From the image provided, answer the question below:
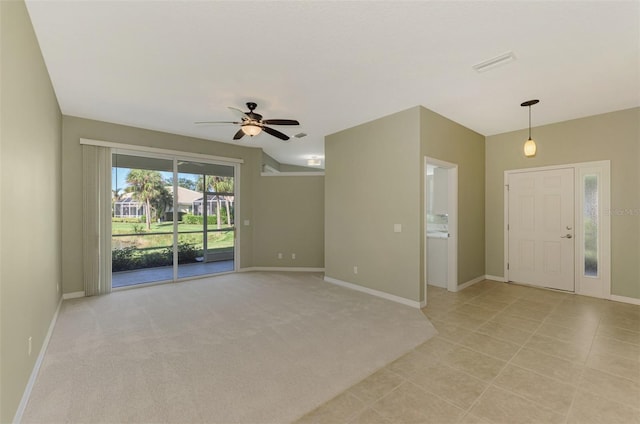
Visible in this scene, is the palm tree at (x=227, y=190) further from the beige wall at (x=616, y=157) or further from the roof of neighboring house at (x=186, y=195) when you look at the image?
the beige wall at (x=616, y=157)

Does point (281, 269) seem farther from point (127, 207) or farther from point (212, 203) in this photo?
point (127, 207)

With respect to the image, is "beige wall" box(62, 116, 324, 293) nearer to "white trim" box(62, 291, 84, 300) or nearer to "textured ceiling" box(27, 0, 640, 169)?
"textured ceiling" box(27, 0, 640, 169)

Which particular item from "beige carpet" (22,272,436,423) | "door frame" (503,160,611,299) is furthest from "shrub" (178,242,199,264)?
"door frame" (503,160,611,299)

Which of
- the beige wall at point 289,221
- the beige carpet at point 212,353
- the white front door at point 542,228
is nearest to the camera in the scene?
the beige carpet at point 212,353

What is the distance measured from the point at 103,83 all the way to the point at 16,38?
1.54m

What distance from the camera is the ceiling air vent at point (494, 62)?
2.69 meters

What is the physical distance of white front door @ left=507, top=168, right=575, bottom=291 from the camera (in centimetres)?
470

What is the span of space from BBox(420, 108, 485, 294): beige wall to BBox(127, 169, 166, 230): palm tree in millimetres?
4825

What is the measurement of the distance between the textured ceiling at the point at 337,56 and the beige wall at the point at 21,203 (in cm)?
43

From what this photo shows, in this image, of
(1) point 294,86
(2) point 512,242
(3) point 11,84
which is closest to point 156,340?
(3) point 11,84

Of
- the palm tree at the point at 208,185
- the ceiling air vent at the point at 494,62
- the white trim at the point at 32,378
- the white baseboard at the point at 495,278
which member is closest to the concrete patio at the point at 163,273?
the palm tree at the point at 208,185

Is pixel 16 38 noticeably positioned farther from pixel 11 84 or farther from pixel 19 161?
pixel 19 161

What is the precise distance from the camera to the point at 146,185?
5.18 meters

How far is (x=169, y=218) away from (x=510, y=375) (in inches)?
224
